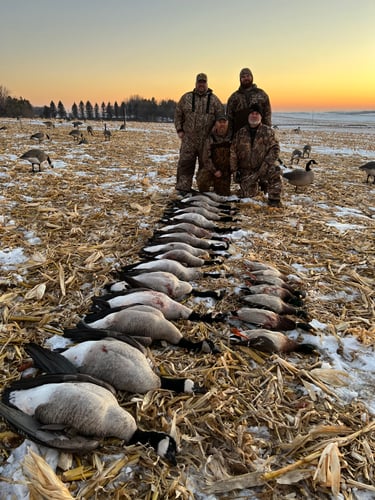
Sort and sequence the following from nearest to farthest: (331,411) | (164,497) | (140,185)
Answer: (164,497), (331,411), (140,185)

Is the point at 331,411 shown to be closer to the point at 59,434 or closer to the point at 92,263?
the point at 59,434

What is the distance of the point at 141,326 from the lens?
2.98 meters

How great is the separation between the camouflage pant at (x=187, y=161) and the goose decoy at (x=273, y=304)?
4887 millimetres

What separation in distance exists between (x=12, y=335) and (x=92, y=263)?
1.51 meters

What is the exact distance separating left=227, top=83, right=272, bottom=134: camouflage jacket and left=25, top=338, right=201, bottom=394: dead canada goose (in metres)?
6.27

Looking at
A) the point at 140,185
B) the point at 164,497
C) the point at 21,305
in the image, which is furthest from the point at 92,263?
the point at 140,185

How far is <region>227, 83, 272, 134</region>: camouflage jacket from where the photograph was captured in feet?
24.0

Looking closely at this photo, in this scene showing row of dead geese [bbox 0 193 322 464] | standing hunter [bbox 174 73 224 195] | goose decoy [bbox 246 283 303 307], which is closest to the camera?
row of dead geese [bbox 0 193 322 464]

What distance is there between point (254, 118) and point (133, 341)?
18.7 feet

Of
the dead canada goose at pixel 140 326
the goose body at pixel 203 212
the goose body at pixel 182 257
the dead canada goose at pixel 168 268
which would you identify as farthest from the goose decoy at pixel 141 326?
the goose body at pixel 203 212

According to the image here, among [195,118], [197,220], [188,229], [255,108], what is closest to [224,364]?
[188,229]

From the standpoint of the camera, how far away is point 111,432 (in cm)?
214

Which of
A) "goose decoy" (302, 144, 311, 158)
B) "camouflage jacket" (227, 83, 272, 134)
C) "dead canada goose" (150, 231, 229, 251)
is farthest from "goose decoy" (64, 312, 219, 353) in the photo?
"goose decoy" (302, 144, 311, 158)

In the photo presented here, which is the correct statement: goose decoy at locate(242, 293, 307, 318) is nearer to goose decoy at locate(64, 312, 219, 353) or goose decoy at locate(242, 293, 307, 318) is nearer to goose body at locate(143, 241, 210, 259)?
goose decoy at locate(64, 312, 219, 353)
